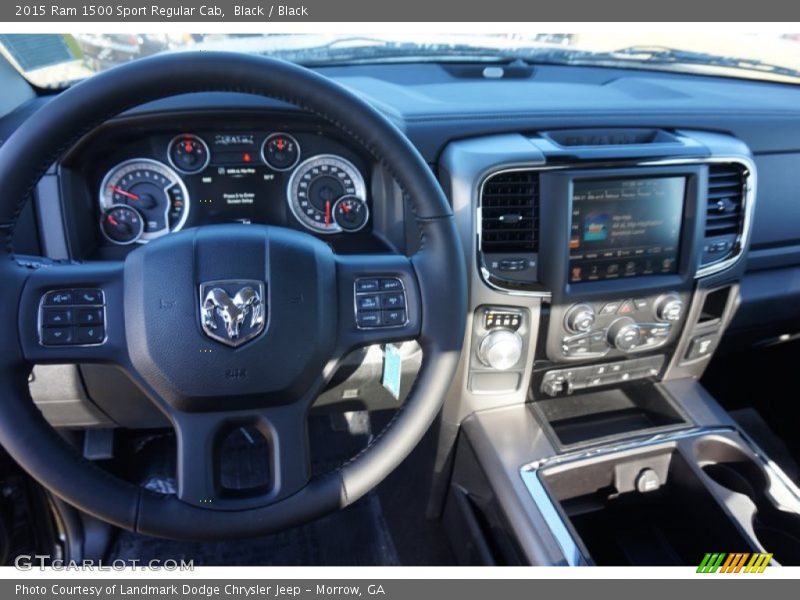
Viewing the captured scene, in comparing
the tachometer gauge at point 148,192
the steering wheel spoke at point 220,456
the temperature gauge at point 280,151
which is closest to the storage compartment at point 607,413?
A: the steering wheel spoke at point 220,456

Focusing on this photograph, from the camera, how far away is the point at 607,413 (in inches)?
66.7

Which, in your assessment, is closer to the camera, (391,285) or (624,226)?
(391,285)

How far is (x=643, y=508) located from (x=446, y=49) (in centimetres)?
145

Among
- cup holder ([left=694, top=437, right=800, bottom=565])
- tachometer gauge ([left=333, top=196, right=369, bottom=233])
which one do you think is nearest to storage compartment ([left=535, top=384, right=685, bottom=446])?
cup holder ([left=694, top=437, right=800, bottom=565])

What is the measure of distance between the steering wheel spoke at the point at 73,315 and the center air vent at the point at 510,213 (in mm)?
767

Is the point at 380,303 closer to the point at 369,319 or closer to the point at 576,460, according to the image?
the point at 369,319

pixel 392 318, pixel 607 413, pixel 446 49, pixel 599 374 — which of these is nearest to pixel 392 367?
pixel 392 318

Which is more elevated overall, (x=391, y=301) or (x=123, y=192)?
(x=123, y=192)

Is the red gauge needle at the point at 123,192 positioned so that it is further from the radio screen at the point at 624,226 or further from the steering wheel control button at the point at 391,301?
the radio screen at the point at 624,226

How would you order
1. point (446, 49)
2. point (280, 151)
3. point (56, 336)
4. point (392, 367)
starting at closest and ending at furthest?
point (56, 336)
point (392, 367)
point (280, 151)
point (446, 49)

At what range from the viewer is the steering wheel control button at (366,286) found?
107 cm

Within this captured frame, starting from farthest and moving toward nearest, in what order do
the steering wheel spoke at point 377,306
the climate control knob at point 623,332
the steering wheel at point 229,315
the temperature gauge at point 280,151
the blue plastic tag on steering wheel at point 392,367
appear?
the climate control knob at point 623,332 < the temperature gauge at point 280,151 < the blue plastic tag on steering wheel at point 392,367 < the steering wheel spoke at point 377,306 < the steering wheel at point 229,315

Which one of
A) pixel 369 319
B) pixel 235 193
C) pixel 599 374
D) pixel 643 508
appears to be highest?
pixel 235 193

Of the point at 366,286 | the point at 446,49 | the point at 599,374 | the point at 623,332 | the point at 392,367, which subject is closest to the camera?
the point at 366,286
